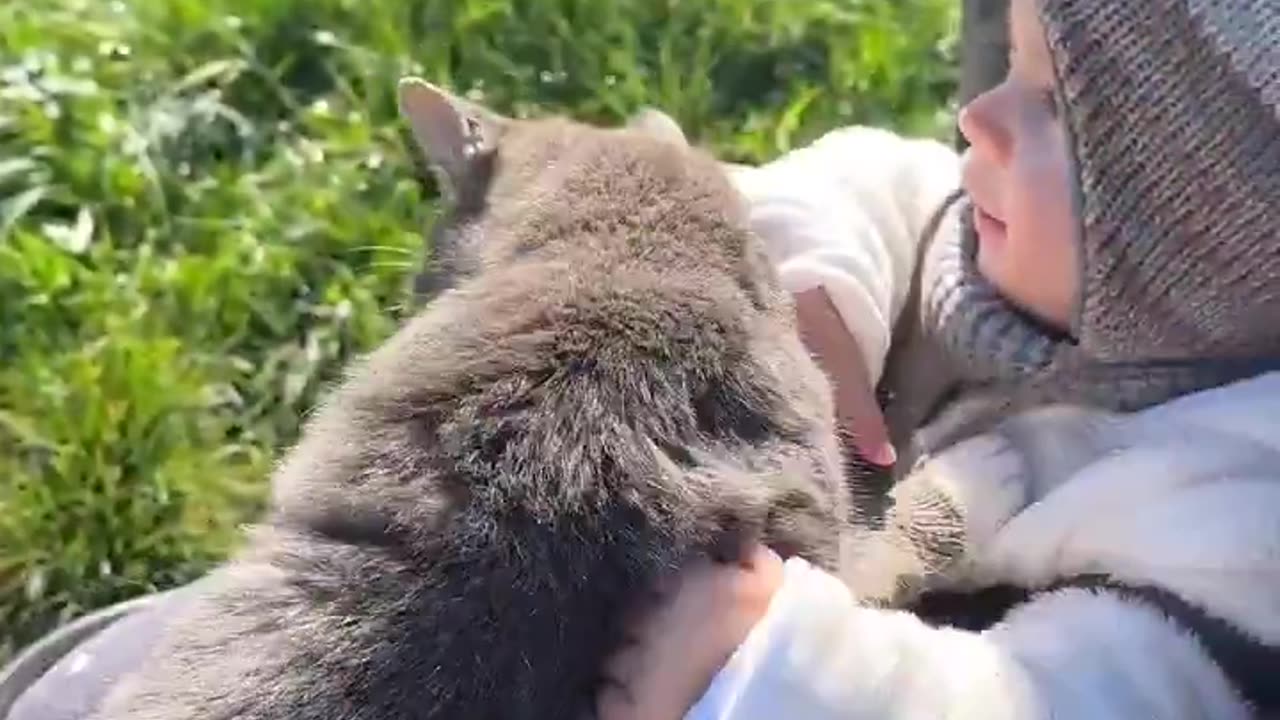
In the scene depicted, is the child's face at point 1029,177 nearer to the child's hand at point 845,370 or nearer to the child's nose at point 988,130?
the child's nose at point 988,130

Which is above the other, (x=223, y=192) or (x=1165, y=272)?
(x=1165, y=272)

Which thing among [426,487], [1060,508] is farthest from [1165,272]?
[426,487]

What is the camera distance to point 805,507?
128 cm

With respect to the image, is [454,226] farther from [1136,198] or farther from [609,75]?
[609,75]

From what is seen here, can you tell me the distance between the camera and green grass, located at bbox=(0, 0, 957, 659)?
85.4 inches

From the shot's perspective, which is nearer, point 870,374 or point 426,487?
point 426,487

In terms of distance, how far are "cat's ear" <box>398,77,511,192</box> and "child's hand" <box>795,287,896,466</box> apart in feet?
1.02

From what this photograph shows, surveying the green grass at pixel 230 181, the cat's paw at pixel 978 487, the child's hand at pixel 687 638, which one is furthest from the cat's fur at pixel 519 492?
the green grass at pixel 230 181

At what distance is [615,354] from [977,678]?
1.05ft

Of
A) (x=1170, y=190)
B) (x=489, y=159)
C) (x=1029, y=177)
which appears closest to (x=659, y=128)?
(x=489, y=159)

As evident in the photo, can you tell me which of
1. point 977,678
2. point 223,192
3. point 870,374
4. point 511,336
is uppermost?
point 511,336

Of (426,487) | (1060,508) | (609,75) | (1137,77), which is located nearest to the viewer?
(426,487)

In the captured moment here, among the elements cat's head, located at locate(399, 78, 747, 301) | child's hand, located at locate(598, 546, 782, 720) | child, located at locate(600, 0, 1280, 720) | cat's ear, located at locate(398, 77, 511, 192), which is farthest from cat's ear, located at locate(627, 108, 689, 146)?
child's hand, located at locate(598, 546, 782, 720)

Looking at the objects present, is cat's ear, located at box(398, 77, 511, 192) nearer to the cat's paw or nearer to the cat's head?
the cat's head
